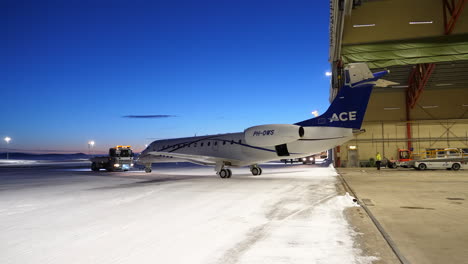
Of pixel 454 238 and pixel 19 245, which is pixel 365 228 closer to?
pixel 454 238

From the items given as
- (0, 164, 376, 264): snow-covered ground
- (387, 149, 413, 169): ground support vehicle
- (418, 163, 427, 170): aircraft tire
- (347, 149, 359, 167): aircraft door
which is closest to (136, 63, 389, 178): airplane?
(0, 164, 376, 264): snow-covered ground

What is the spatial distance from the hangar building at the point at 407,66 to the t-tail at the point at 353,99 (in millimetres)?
1407

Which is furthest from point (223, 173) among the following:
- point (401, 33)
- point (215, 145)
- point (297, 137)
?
point (401, 33)

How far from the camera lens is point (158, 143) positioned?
78.6 feet

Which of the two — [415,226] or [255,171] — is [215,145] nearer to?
[255,171]

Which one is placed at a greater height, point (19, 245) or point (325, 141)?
point (325, 141)

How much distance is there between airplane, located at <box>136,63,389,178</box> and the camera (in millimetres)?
13859

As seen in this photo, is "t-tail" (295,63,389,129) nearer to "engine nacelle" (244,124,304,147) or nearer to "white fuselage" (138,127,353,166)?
"white fuselage" (138,127,353,166)

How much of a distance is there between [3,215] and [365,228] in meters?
8.15

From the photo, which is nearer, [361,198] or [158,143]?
[361,198]

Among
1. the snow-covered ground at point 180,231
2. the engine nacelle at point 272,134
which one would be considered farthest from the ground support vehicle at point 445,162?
the snow-covered ground at point 180,231

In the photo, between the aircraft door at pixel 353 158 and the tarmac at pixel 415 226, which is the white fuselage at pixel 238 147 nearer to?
the tarmac at pixel 415 226

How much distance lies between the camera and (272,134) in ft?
51.4

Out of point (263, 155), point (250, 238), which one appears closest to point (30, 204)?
point (250, 238)
